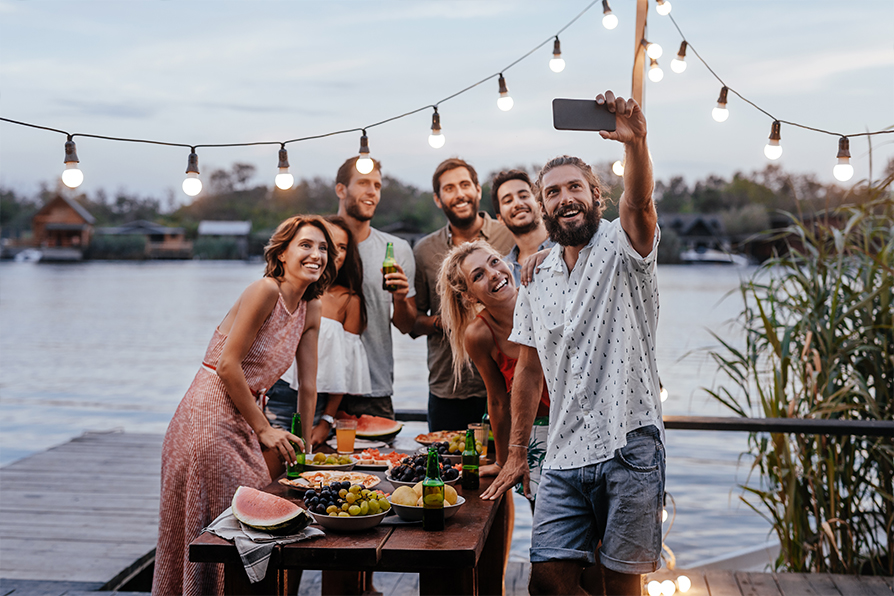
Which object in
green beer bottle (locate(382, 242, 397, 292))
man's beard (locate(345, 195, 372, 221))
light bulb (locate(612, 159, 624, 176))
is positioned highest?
A: light bulb (locate(612, 159, 624, 176))

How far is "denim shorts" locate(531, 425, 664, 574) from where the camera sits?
7.26 feet

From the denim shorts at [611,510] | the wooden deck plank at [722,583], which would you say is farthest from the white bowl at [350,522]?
the wooden deck plank at [722,583]

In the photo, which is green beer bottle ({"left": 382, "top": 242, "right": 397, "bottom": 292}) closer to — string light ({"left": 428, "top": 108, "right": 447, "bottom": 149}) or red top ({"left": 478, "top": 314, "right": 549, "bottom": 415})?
string light ({"left": 428, "top": 108, "right": 447, "bottom": 149})

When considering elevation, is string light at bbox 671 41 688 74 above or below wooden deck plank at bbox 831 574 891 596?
above

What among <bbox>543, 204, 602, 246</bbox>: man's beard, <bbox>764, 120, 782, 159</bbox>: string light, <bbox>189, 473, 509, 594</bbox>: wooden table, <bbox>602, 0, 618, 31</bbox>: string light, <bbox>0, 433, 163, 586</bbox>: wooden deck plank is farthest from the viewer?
<bbox>0, 433, 163, 586</bbox>: wooden deck plank

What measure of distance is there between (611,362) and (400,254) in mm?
1895

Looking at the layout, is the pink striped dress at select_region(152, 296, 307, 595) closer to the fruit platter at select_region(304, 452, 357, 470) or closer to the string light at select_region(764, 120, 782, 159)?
the fruit platter at select_region(304, 452, 357, 470)

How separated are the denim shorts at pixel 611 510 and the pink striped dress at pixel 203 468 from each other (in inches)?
42.7

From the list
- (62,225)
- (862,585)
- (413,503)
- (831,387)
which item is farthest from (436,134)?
(62,225)

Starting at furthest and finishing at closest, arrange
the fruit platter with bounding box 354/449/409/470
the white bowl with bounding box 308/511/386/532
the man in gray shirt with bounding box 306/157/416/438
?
the man in gray shirt with bounding box 306/157/416/438 → the fruit platter with bounding box 354/449/409/470 → the white bowl with bounding box 308/511/386/532

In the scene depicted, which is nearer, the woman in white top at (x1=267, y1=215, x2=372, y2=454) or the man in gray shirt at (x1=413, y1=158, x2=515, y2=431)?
the woman in white top at (x1=267, y1=215, x2=372, y2=454)

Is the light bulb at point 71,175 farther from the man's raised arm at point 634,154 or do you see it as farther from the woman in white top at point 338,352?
the man's raised arm at point 634,154

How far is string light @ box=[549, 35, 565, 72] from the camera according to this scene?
12.2 ft

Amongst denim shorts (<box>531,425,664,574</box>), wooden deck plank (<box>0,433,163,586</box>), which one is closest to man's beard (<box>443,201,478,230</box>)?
denim shorts (<box>531,425,664,574</box>)
